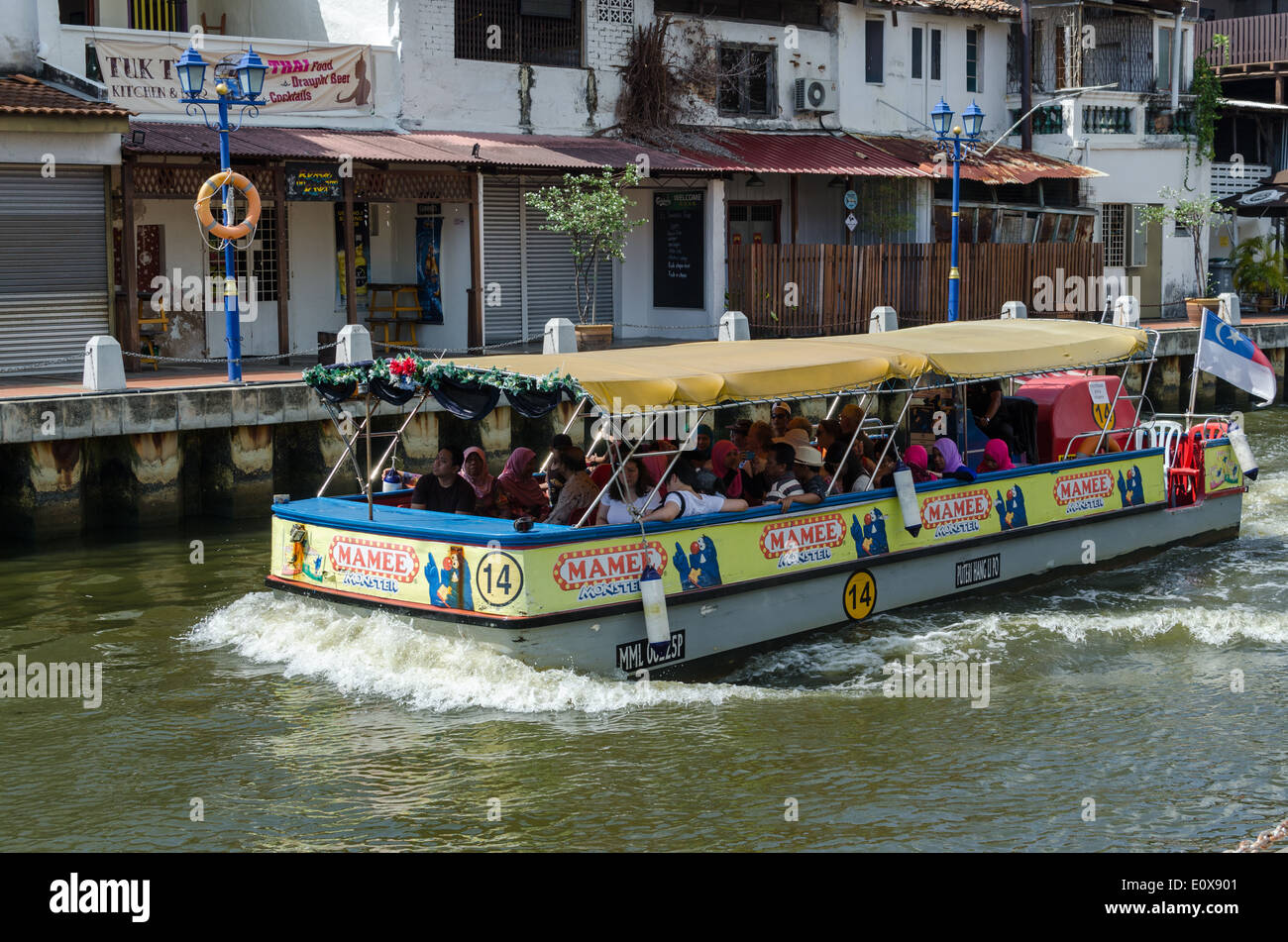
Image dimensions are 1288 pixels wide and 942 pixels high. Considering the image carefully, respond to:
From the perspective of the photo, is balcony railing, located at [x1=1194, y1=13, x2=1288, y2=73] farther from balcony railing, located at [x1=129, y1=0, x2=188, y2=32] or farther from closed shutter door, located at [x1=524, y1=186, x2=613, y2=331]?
balcony railing, located at [x1=129, y1=0, x2=188, y2=32]

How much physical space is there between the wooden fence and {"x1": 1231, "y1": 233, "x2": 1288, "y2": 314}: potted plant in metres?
9.59

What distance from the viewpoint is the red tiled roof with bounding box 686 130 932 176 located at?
95.4ft

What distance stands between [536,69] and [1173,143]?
17391 mm

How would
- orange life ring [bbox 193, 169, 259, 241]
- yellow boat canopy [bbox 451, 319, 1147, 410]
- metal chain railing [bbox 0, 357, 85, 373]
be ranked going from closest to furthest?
yellow boat canopy [bbox 451, 319, 1147, 410], orange life ring [bbox 193, 169, 259, 241], metal chain railing [bbox 0, 357, 85, 373]

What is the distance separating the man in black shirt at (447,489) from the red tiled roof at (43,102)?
1121 cm

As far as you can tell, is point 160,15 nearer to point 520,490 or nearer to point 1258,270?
point 520,490

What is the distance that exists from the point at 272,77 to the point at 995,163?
1619 cm

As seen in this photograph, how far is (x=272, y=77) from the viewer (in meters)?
24.5

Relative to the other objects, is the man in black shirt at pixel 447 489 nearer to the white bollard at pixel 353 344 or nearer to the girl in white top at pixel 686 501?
the girl in white top at pixel 686 501

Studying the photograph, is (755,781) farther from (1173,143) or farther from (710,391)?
(1173,143)

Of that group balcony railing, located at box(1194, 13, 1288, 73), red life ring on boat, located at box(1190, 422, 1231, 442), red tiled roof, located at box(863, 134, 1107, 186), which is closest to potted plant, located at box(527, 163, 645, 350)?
red tiled roof, located at box(863, 134, 1107, 186)

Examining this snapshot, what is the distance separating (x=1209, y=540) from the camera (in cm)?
1783

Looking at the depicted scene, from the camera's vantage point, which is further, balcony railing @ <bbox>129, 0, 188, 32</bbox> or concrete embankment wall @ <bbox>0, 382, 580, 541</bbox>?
balcony railing @ <bbox>129, 0, 188, 32</bbox>

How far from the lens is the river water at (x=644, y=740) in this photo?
375 inches
